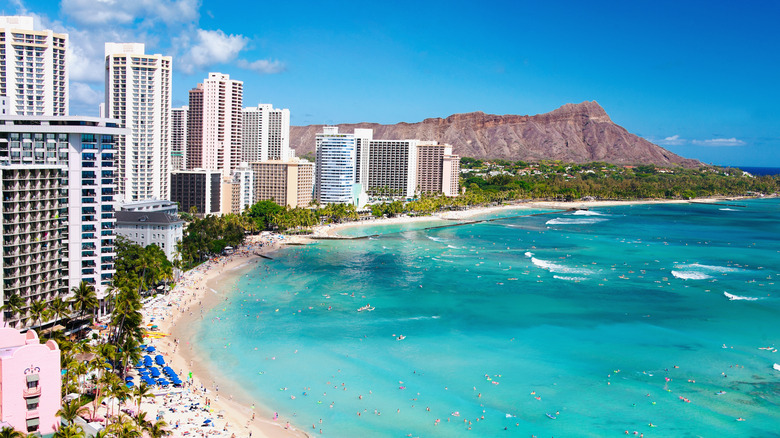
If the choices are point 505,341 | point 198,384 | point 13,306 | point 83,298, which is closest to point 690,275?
point 505,341

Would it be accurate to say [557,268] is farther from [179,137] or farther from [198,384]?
[179,137]

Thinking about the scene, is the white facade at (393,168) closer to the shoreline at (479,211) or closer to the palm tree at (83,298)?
the shoreline at (479,211)

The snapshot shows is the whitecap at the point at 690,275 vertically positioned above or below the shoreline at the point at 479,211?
below

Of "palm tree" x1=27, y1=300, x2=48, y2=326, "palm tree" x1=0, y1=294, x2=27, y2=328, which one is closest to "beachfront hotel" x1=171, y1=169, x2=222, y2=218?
"palm tree" x1=27, y1=300, x2=48, y2=326

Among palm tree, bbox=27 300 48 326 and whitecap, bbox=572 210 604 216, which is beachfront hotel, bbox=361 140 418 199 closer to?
whitecap, bbox=572 210 604 216

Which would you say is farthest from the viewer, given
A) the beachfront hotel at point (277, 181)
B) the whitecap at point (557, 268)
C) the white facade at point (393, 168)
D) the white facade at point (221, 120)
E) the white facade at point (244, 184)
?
the white facade at point (393, 168)

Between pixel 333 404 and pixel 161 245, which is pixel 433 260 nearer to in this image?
pixel 161 245

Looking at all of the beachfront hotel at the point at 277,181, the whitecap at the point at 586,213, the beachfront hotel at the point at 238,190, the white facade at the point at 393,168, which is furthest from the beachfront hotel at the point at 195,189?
the whitecap at the point at 586,213
